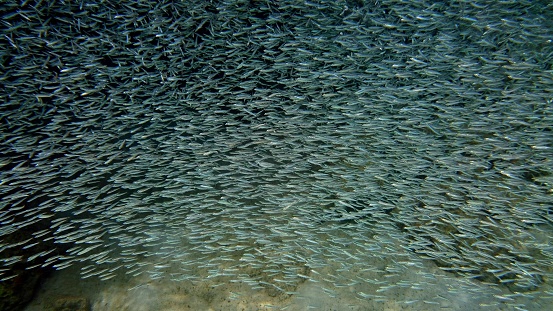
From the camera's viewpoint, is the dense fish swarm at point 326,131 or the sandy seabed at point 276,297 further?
the dense fish swarm at point 326,131

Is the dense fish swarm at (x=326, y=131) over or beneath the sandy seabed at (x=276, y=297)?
over

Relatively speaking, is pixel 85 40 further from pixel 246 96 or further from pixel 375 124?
pixel 375 124

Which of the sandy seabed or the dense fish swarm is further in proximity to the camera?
the dense fish swarm

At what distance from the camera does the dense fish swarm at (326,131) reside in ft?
17.0

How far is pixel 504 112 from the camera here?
5.29 metres

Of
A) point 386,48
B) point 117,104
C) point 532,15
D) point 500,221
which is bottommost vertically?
point 500,221

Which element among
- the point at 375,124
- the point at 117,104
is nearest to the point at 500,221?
the point at 375,124

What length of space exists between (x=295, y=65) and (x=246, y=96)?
991 mm

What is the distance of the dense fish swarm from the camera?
17.0ft

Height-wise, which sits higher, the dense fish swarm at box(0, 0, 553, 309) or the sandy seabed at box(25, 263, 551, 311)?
the dense fish swarm at box(0, 0, 553, 309)

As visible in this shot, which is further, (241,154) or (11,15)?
(241,154)

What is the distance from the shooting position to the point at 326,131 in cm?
562

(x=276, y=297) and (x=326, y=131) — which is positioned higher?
(x=326, y=131)

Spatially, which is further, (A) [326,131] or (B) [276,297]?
(A) [326,131]
